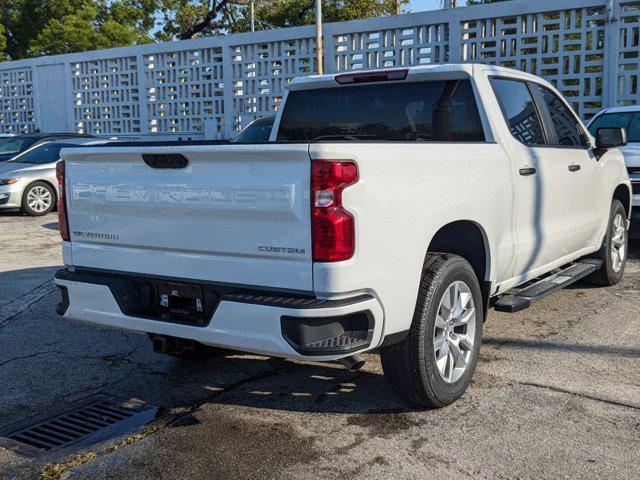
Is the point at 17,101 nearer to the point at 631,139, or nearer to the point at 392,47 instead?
the point at 392,47

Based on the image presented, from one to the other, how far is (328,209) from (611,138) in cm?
363

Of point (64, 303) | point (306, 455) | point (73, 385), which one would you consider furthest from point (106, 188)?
point (306, 455)

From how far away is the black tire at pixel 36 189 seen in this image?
13430 millimetres

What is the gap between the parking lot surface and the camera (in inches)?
137

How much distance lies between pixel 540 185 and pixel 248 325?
2.58 m

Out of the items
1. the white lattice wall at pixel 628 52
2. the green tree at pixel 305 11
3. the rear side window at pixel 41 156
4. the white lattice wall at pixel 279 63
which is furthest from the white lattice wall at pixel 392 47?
the green tree at pixel 305 11

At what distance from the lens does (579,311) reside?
6.20m

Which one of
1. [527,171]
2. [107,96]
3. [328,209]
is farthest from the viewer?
[107,96]

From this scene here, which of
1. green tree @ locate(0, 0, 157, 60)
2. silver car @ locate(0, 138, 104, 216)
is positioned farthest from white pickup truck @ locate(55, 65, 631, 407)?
green tree @ locate(0, 0, 157, 60)

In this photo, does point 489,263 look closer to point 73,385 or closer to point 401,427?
point 401,427

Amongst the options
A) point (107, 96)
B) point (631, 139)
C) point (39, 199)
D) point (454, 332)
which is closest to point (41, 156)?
point (39, 199)

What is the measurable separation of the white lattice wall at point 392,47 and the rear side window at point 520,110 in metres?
12.9

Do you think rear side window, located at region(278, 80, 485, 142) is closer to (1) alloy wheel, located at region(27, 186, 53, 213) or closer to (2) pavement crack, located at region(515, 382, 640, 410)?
(2) pavement crack, located at region(515, 382, 640, 410)

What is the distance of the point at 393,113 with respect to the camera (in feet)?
16.8
